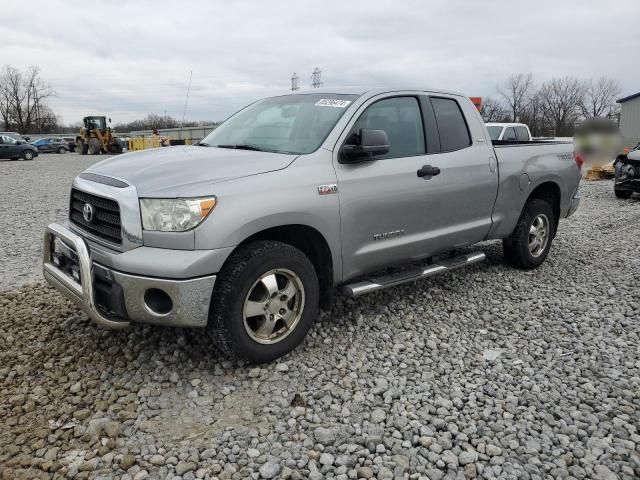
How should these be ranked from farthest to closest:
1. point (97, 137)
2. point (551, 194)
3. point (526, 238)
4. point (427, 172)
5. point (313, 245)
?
point (97, 137) < point (551, 194) < point (526, 238) < point (427, 172) < point (313, 245)

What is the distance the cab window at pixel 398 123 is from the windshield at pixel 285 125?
0.63 feet

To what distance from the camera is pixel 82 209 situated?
3.62 meters

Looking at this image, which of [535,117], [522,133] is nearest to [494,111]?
[535,117]

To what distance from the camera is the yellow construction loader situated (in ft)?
122

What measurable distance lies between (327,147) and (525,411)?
209 centimetres

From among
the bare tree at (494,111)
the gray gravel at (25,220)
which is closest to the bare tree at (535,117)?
the bare tree at (494,111)

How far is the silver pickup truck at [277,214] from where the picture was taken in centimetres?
308

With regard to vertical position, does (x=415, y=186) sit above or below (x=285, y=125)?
below

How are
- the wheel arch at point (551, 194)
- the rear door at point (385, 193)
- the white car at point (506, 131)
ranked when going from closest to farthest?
1. the rear door at point (385, 193)
2. the wheel arch at point (551, 194)
3. the white car at point (506, 131)

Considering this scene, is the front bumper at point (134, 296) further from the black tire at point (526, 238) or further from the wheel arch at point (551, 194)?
the wheel arch at point (551, 194)

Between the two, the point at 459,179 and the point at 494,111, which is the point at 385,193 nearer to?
the point at 459,179

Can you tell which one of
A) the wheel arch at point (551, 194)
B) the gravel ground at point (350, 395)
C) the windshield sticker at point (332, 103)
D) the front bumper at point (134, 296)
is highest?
the windshield sticker at point (332, 103)

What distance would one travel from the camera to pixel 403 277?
13.7 feet

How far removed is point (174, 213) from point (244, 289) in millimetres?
613
